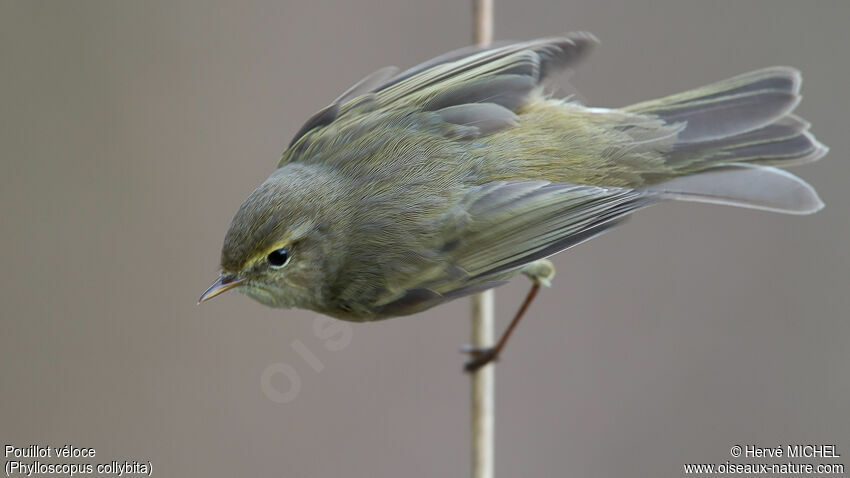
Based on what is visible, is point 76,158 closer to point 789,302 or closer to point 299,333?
point 299,333

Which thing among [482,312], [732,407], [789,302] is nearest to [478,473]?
[482,312]

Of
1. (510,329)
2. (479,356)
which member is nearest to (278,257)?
(479,356)

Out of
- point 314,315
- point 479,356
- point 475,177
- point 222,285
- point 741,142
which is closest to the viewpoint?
point 222,285

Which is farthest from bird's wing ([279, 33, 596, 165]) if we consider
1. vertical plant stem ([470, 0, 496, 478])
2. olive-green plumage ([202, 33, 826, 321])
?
vertical plant stem ([470, 0, 496, 478])

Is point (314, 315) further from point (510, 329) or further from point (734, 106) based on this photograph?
point (734, 106)

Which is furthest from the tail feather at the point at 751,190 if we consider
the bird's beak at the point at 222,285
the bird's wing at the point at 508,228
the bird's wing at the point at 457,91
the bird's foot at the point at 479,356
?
the bird's beak at the point at 222,285

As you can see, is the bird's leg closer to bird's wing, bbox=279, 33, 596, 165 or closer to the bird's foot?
the bird's foot
